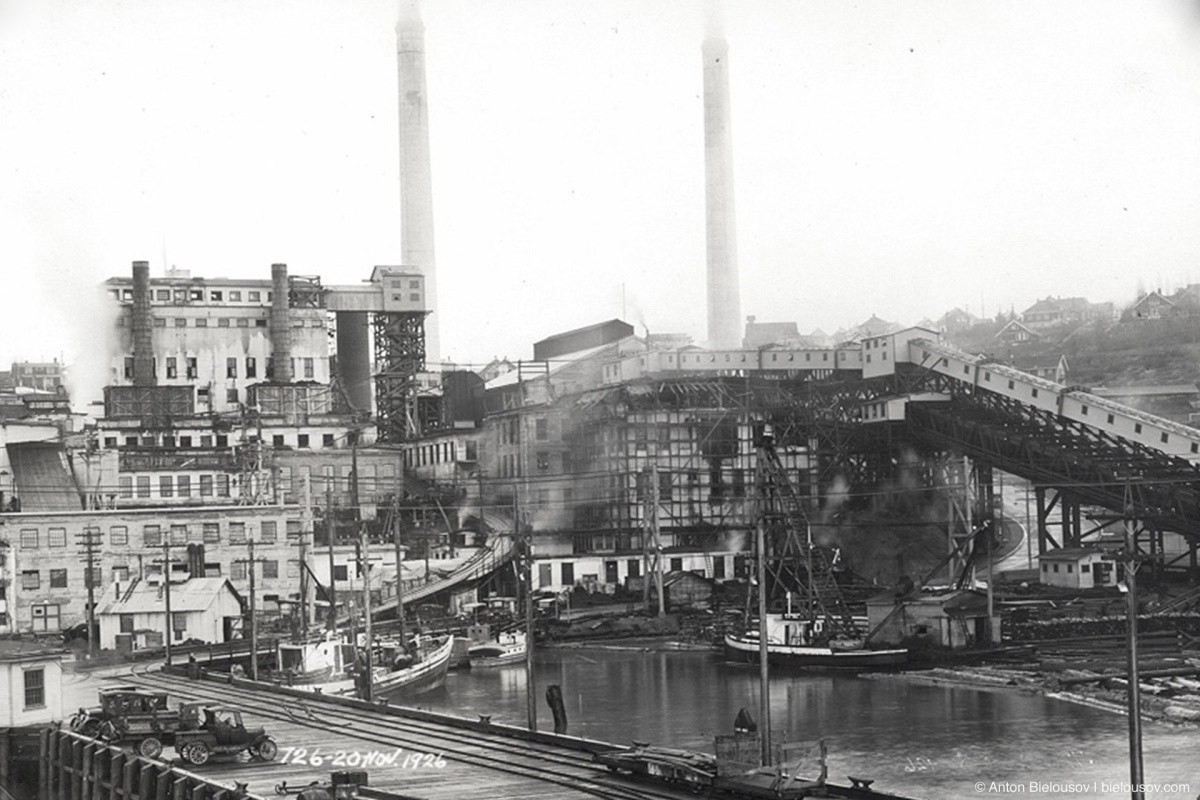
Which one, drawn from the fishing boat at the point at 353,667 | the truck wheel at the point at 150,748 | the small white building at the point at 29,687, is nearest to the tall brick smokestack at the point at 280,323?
the fishing boat at the point at 353,667

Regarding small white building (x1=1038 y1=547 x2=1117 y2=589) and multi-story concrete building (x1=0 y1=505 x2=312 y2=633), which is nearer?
multi-story concrete building (x1=0 y1=505 x2=312 y2=633)

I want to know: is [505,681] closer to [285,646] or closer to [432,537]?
[285,646]

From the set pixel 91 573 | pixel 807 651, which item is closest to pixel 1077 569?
pixel 807 651

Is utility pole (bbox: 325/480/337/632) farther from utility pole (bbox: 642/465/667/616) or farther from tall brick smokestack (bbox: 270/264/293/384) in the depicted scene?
utility pole (bbox: 642/465/667/616)

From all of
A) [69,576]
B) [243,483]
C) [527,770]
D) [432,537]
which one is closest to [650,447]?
[432,537]

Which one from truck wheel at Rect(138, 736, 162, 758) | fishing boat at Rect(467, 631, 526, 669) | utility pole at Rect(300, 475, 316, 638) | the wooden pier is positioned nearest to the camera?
the wooden pier

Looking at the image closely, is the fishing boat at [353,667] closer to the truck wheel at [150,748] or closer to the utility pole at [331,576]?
the utility pole at [331,576]

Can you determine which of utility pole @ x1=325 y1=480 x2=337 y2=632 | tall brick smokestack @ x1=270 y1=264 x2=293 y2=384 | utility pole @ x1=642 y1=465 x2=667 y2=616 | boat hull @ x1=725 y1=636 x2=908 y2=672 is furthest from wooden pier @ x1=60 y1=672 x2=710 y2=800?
tall brick smokestack @ x1=270 y1=264 x2=293 y2=384
